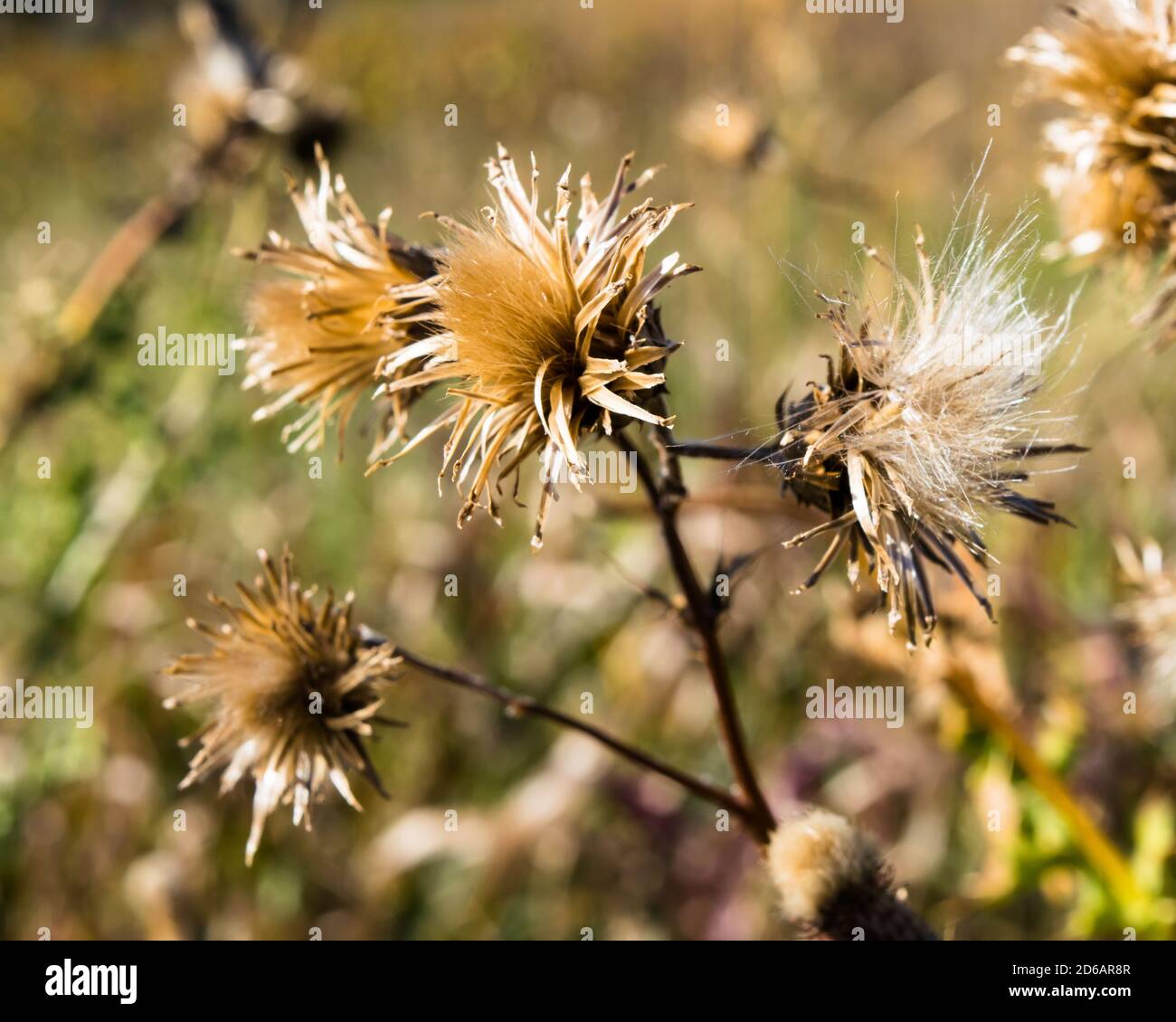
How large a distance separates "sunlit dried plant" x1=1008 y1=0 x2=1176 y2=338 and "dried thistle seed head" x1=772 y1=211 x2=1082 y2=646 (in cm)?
44

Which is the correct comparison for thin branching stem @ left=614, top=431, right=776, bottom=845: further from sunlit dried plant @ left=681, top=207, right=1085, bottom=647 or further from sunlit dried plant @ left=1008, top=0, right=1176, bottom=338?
sunlit dried plant @ left=1008, top=0, right=1176, bottom=338

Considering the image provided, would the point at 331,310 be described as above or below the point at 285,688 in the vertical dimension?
above

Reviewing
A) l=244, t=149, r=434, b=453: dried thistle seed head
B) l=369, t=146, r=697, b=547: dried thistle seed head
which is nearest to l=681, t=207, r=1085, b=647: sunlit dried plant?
l=369, t=146, r=697, b=547: dried thistle seed head

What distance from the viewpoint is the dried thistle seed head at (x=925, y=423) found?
1.39 m

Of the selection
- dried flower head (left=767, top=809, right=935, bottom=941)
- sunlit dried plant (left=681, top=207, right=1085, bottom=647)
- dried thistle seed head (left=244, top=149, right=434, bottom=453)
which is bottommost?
dried flower head (left=767, top=809, right=935, bottom=941)

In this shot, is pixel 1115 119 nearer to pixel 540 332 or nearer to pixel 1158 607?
pixel 1158 607

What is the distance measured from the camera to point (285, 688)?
5.27 feet

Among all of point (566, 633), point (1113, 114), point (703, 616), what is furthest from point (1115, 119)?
point (566, 633)

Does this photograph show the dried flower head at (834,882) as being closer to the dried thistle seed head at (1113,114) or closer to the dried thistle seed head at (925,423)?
the dried thistle seed head at (925,423)

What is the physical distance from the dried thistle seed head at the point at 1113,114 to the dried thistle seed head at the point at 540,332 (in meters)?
0.91

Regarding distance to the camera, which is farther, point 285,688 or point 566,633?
point 566,633

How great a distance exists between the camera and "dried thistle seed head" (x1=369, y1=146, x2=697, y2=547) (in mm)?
1340

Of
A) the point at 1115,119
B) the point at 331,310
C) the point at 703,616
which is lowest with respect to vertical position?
the point at 703,616

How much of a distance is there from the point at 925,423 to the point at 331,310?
854 mm
